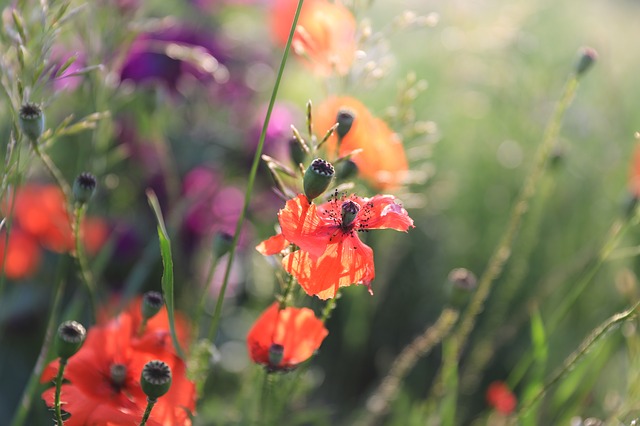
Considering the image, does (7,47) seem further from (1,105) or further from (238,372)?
(238,372)

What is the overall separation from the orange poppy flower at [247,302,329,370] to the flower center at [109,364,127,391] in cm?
9

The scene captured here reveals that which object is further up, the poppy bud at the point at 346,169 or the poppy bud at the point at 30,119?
the poppy bud at the point at 30,119

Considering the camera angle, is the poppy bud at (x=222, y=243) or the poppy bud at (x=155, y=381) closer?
the poppy bud at (x=155, y=381)

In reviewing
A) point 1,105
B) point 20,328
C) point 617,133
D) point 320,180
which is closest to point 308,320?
point 320,180

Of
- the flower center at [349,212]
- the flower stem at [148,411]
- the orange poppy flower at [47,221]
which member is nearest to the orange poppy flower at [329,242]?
the flower center at [349,212]

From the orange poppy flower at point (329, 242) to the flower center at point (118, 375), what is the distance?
0.15 metres

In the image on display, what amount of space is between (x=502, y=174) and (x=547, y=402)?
0.61 metres

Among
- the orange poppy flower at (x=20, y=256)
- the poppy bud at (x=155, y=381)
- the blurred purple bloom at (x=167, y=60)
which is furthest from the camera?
the blurred purple bloom at (x=167, y=60)

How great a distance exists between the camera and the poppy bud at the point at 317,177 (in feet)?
1.38

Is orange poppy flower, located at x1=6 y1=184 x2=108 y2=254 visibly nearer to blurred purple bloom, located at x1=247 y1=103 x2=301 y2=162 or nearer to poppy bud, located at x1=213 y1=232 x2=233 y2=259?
blurred purple bloom, located at x1=247 y1=103 x2=301 y2=162

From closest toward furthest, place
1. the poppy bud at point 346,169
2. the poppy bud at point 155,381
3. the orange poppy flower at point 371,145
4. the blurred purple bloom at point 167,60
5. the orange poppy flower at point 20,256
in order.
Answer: the poppy bud at point 155,381, the poppy bud at point 346,169, the orange poppy flower at point 371,145, the orange poppy flower at point 20,256, the blurred purple bloom at point 167,60

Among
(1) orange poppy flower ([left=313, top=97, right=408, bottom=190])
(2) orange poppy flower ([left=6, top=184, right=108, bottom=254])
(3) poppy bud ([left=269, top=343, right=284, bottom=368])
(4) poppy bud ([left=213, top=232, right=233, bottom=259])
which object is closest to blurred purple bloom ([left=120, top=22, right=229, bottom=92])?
(2) orange poppy flower ([left=6, top=184, right=108, bottom=254])

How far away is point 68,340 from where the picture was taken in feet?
1.41

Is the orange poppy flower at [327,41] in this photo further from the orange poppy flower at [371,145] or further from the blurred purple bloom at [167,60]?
the blurred purple bloom at [167,60]
